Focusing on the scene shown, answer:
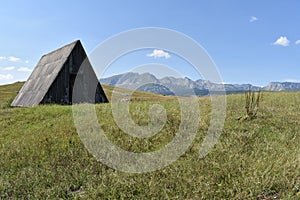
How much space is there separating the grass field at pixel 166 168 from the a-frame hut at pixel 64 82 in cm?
960

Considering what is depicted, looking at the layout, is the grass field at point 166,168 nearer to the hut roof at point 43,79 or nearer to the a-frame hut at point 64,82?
the a-frame hut at point 64,82

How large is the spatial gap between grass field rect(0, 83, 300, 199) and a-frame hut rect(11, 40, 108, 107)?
31.5 ft

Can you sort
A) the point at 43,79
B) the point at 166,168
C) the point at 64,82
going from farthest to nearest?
the point at 43,79
the point at 64,82
the point at 166,168

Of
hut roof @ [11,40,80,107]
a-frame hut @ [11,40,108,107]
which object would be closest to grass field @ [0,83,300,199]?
a-frame hut @ [11,40,108,107]

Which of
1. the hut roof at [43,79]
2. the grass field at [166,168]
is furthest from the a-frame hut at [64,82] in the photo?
the grass field at [166,168]

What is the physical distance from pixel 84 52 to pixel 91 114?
11797 mm

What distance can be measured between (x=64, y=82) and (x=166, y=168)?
1686cm

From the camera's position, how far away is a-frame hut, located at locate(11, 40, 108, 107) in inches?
842

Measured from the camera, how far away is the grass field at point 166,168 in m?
5.71

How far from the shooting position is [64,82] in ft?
72.6

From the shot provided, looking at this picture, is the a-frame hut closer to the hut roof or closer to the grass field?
the hut roof

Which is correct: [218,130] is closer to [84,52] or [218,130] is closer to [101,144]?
[101,144]

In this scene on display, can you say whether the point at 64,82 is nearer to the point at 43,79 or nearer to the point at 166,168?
the point at 43,79

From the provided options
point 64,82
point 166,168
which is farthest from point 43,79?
Answer: point 166,168
